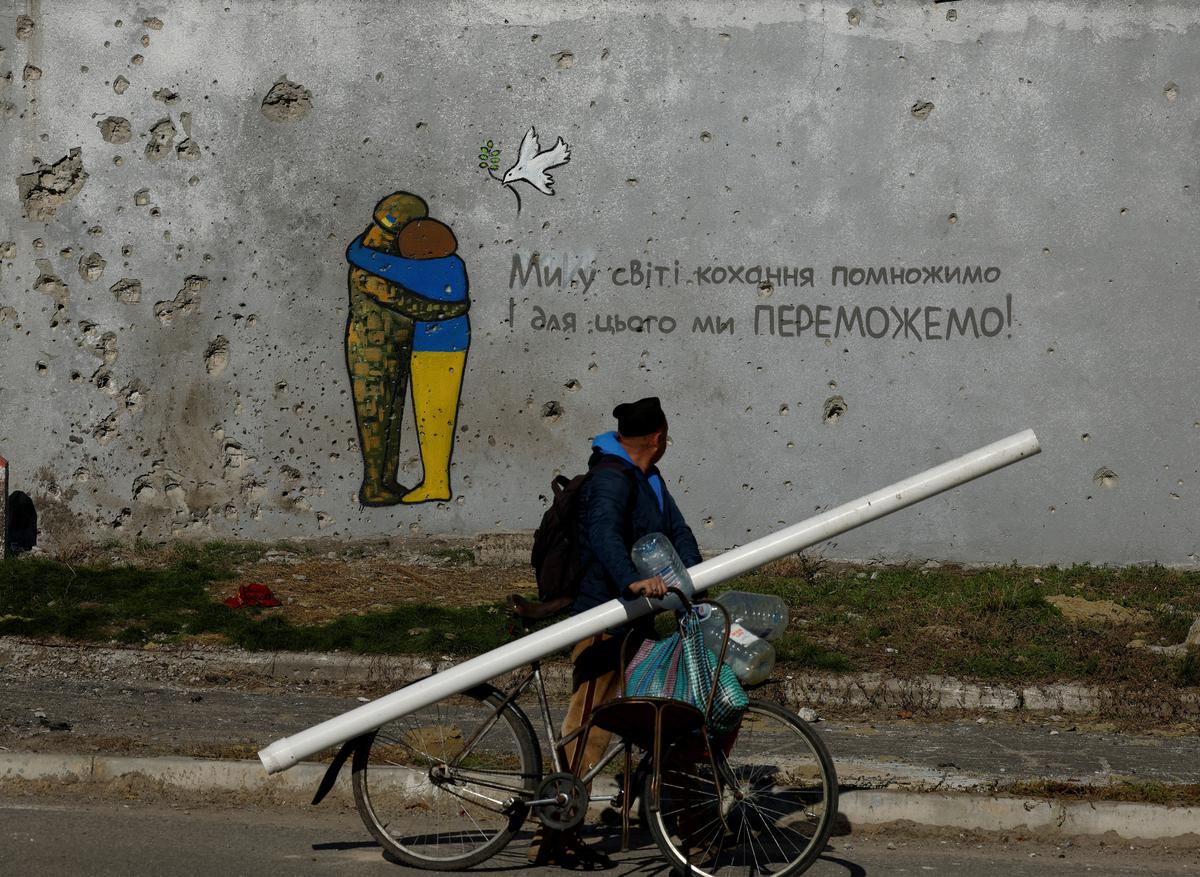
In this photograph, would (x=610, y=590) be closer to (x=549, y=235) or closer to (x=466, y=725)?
(x=466, y=725)

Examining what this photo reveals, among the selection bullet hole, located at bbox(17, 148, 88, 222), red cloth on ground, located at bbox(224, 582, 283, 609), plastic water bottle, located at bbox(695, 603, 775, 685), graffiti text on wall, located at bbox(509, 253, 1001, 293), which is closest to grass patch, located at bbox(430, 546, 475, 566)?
red cloth on ground, located at bbox(224, 582, 283, 609)

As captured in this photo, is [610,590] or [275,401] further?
[275,401]

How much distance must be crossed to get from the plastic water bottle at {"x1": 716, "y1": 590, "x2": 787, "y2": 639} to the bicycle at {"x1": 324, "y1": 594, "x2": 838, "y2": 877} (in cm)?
25

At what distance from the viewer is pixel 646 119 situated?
947cm

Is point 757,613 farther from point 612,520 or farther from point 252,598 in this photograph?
point 252,598

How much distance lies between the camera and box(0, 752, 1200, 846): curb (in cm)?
504

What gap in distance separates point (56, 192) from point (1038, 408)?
7076 mm

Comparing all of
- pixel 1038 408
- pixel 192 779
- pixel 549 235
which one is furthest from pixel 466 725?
pixel 1038 408

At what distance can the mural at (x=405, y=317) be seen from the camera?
31.4 ft

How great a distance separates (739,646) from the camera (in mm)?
4434

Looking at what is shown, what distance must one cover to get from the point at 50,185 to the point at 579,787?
7.02 metres

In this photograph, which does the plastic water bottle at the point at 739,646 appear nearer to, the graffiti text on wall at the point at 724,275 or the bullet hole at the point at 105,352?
the graffiti text on wall at the point at 724,275

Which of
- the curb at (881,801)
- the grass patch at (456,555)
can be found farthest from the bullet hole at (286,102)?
the curb at (881,801)

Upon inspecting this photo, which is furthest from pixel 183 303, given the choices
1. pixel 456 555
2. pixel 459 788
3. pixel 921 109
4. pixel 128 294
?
pixel 459 788
